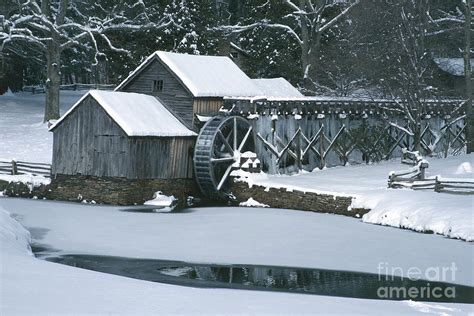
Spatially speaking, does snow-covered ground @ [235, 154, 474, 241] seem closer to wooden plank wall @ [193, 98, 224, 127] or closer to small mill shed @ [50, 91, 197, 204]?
small mill shed @ [50, 91, 197, 204]

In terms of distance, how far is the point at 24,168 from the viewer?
35594 mm

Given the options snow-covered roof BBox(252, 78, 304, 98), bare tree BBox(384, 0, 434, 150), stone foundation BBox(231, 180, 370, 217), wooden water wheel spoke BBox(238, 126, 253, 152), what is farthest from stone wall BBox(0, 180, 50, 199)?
bare tree BBox(384, 0, 434, 150)

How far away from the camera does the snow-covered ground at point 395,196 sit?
2333 centimetres

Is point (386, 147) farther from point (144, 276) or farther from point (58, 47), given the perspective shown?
point (144, 276)

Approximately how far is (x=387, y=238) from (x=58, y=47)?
1065 inches

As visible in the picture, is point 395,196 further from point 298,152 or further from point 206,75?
point 206,75

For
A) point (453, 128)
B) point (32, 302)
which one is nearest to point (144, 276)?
point (32, 302)

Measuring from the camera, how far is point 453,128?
4212 centimetres

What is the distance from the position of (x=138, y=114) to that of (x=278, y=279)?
1559 cm

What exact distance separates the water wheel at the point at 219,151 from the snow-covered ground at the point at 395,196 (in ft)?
3.27

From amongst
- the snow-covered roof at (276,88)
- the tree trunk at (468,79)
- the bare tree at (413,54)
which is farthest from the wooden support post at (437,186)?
the tree trunk at (468,79)

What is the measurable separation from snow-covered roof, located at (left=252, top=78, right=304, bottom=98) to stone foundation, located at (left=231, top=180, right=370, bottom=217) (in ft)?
25.3

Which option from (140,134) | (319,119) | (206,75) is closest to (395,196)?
(140,134)

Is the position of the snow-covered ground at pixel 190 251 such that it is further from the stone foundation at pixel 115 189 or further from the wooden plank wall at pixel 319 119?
the wooden plank wall at pixel 319 119
